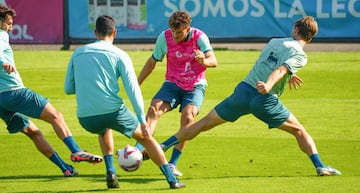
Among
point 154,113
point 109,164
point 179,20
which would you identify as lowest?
point 109,164

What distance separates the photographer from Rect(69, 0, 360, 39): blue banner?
27.6 meters

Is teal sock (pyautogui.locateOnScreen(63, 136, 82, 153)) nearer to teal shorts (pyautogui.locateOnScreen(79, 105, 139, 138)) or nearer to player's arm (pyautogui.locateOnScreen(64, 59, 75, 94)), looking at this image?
teal shorts (pyautogui.locateOnScreen(79, 105, 139, 138))

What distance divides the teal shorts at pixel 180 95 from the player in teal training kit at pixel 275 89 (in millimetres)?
647

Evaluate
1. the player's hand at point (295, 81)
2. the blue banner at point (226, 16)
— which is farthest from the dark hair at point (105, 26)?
the blue banner at point (226, 16)

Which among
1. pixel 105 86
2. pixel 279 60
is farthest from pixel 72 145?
pixel 279 60

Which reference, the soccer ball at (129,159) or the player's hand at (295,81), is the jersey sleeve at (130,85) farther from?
the player's hand at (295,81)

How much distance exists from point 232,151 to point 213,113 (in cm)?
207

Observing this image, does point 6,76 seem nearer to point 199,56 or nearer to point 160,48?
point 160,48

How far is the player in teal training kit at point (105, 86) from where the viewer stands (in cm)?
987

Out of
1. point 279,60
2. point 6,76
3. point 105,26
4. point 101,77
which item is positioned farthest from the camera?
point 6,76

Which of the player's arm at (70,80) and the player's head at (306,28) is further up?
the player's head at (306,28)

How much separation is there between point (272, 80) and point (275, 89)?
0.61m

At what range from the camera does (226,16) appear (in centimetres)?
2847

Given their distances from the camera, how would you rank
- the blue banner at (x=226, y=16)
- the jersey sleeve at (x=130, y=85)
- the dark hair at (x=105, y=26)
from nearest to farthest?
1. the jersey sleeve at (x=130, y=85)
2. the dark hair at (x=105, y=26)
3. the blue banner at (x=226, y=16)
